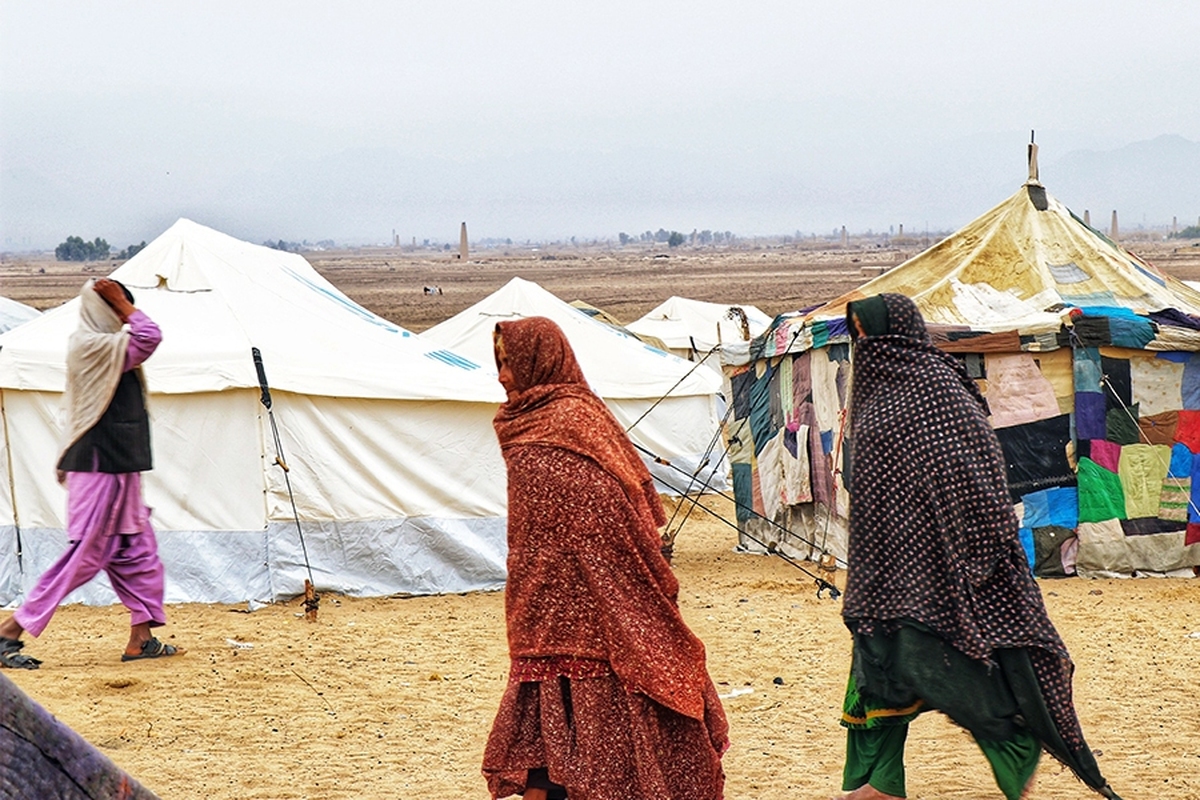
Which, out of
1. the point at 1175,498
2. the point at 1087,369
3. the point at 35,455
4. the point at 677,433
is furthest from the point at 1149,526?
the point at 35,455

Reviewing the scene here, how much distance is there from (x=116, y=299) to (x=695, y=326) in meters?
12.9

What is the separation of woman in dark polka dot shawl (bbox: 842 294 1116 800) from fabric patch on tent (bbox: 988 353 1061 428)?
4822 mm

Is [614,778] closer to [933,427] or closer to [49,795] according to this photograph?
[933,427]

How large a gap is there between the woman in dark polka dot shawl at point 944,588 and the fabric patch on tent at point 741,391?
633 cm

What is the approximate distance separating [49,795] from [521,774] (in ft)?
7.75

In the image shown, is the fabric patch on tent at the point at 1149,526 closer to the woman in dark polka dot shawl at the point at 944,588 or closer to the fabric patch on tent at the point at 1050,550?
the fabric patch on tent at the point at 1050,550

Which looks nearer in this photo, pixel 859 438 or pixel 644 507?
pixel 644 507

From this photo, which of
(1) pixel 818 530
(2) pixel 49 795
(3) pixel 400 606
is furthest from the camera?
(1) pixel 818 530

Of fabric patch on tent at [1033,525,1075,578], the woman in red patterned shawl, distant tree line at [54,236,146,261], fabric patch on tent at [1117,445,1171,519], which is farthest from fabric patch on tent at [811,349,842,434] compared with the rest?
distant tree line at [54,236,146,261]

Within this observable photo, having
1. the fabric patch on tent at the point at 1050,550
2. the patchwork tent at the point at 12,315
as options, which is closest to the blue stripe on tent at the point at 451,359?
the fabric patch on tent at the point at 1050,550

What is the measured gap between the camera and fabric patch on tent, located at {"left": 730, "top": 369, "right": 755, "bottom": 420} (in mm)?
10539

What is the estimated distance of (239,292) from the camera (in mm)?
9156

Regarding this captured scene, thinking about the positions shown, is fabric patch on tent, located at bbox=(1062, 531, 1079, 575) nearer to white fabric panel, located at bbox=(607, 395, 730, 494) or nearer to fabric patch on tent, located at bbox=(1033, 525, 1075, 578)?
fabric patch on tent, located at bbox=(1033, 525, 1075, 578)

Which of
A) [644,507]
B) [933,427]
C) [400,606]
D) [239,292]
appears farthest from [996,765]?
[239,292]
